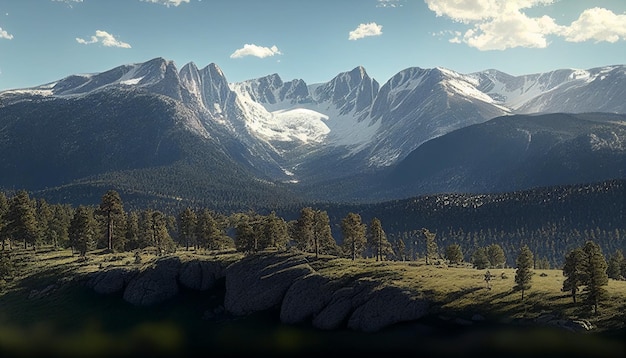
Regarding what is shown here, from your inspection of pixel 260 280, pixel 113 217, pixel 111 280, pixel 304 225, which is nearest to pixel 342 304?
pixel 260 280

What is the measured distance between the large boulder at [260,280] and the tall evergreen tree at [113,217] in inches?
1819

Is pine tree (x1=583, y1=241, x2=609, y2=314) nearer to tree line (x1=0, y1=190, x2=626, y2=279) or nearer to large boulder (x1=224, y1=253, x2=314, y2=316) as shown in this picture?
large boulder (x1=224, y1=253, x2=314, y2=316)

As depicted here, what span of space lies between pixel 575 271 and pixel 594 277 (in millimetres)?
5002

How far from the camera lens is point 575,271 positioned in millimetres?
77375

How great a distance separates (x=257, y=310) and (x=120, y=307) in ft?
92.7

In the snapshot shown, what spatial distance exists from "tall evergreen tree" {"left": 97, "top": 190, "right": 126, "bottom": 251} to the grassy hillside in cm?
1139

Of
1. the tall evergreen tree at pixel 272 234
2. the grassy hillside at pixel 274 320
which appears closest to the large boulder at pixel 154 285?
the grassy hillside at pixel 274 320

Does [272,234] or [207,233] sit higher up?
[272,234]

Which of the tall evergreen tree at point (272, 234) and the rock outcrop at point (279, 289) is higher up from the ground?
the tall evergreen tree at point (272, 234)

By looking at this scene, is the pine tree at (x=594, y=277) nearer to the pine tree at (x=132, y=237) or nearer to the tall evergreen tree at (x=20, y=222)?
the pine tree at (x=132, y=237)

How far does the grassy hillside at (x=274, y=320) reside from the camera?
806 cm

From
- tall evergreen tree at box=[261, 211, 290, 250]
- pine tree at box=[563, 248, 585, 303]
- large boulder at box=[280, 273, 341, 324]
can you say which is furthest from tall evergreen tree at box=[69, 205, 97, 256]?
pine tree at box=[563, 248, 585, 303]

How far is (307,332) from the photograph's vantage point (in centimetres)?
924

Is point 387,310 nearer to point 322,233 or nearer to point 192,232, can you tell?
point 322,233
